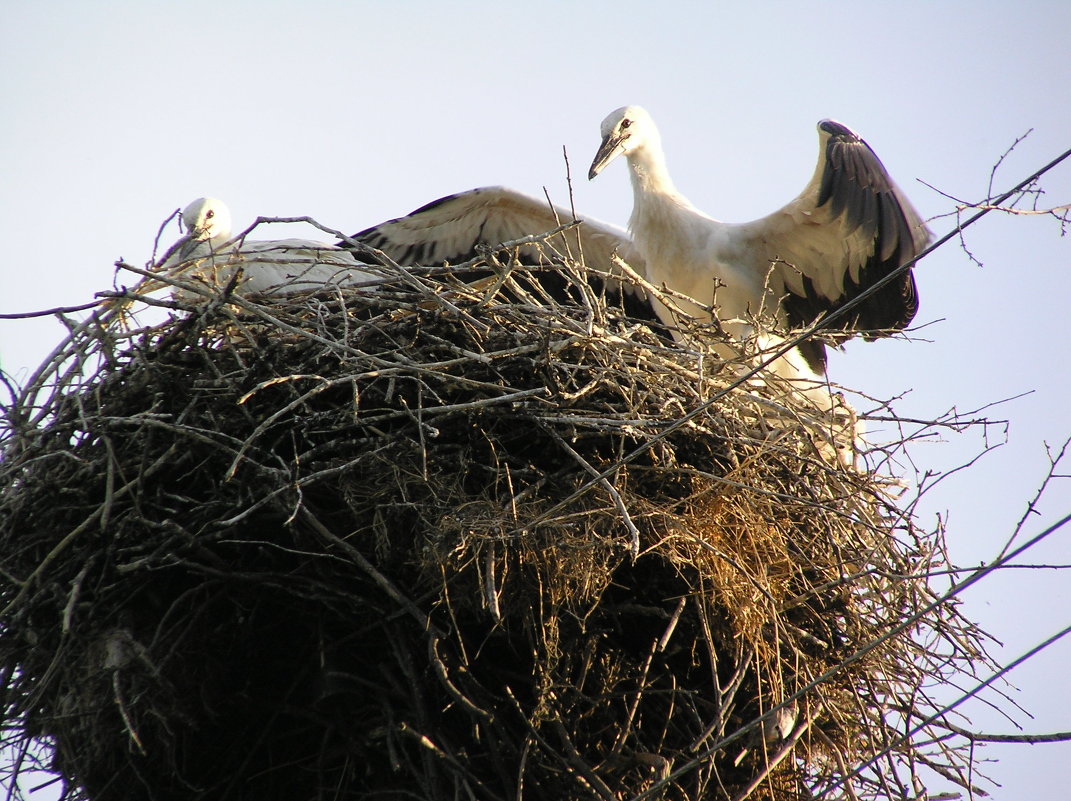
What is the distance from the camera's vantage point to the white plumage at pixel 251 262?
361cm

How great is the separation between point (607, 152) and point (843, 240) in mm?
1006

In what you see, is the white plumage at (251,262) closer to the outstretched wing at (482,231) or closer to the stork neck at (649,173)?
the outstretched wing at (482,231)

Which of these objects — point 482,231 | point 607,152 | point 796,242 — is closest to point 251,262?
point 607,152

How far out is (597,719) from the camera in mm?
3031

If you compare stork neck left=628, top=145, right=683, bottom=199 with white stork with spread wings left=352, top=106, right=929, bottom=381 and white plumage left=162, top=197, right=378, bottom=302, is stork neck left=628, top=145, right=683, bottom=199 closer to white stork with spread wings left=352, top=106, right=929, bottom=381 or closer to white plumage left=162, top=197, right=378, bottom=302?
white stork with spread wings left=352, top=106, right=929, bottom=381

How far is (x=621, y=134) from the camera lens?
5191 millimetres

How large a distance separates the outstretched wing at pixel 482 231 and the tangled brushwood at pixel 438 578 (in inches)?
83.3

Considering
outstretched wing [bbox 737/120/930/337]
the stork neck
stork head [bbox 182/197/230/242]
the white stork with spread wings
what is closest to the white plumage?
stork head [bbox 182/197/230/242]

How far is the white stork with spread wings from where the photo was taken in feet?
15.2

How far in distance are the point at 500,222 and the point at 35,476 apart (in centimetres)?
276

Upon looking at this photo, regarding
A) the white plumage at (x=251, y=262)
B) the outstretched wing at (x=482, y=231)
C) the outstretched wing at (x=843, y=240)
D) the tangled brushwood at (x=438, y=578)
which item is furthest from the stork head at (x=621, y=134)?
the tangled brushwood at (x=438, y=578)

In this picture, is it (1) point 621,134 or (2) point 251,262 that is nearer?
(2) point 251,262

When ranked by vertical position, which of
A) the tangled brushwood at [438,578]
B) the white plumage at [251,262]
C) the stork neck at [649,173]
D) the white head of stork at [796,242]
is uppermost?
the stork neck at [649,173]

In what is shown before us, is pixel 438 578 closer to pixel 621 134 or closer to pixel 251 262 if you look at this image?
pixel 251 262
